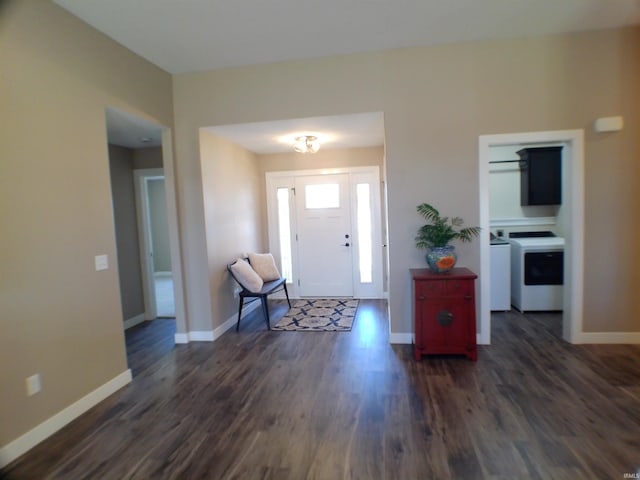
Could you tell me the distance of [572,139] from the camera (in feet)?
10.2

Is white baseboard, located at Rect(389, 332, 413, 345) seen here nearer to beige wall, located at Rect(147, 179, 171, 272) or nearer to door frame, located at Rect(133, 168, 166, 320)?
door frame, located at Rect(133, 168, 166, 320)

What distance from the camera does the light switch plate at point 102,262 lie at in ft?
8.56

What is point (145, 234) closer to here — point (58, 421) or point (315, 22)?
point (58, 421)

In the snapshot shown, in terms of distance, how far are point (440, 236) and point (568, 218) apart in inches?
50.4

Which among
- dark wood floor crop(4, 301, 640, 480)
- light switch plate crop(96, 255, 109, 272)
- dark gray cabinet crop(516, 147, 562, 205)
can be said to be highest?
dark gray cabinet crop(516, 147, 562, 205)

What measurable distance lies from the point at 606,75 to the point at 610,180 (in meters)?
0.96

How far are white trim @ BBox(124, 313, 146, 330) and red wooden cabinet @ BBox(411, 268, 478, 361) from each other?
12.2ft

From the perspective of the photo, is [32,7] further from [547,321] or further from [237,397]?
[547,321]

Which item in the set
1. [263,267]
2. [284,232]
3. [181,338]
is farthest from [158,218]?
[181,338]

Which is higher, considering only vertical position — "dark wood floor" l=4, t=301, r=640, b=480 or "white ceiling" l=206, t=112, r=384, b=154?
"white ceiling" l=206, t=112, r=384, b=154

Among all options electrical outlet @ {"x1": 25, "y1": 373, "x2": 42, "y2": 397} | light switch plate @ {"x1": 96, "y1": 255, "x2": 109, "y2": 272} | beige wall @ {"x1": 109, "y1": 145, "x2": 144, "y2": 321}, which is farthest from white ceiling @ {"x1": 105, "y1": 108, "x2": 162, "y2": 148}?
electrical outlet @ {"x1": 25, "y1": 373, "x2": 42, "y2": 397}

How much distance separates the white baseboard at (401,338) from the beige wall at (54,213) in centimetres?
253

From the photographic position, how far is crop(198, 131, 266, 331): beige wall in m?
3.76

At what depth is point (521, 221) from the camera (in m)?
4.64
